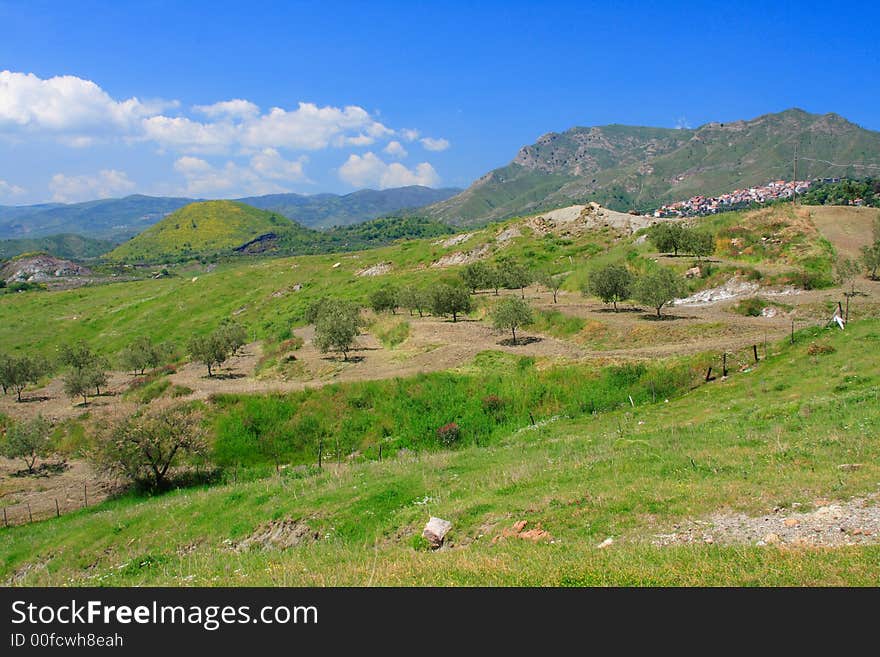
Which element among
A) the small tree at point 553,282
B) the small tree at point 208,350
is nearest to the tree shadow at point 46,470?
the small tree at point 208,350

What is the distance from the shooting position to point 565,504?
1563cm

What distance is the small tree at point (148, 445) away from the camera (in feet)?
111

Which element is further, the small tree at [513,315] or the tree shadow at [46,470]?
the small tree at [513,315]

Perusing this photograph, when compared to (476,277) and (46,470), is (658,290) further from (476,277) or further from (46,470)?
(46,470)

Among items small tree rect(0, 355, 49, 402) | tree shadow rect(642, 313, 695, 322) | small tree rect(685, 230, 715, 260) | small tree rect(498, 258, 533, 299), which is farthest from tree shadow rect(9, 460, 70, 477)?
small tree rect(685, 230, 715, 260)

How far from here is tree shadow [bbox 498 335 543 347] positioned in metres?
48.1

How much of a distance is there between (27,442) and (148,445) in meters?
12.8

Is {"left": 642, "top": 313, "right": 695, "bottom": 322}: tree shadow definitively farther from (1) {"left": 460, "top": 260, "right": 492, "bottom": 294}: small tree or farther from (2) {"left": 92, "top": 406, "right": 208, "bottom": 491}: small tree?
(2) {"left": 92, "top": 406, "right": 208, "bottom": 491}: small tree

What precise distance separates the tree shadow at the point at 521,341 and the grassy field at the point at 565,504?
50.0 feet

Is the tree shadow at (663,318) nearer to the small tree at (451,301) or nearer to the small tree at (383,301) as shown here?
the small tree at (451,301)

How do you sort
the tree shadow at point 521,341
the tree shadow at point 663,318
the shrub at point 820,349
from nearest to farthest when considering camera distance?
the shrub at point 820,349 < the tree shadow at point 663,318 < the tree shadow at point 521,341
